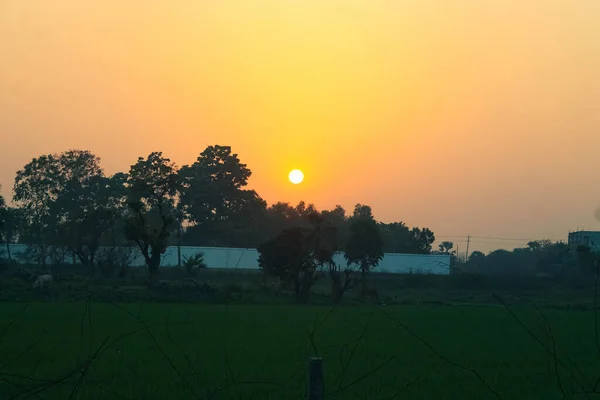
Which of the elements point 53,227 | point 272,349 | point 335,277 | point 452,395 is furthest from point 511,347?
point 53,227

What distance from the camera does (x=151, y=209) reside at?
8162 cm

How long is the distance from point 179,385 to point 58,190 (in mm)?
61027

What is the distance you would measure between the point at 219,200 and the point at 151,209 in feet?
31.1

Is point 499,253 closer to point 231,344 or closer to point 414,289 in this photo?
point 414,289

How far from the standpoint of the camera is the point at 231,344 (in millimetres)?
15617

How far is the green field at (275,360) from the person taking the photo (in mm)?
Result: 8977

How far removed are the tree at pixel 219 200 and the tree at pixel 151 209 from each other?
2.40 m

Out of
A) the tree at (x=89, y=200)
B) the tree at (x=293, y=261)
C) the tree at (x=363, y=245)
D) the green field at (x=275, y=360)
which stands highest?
the tree at (x=89, y=200)

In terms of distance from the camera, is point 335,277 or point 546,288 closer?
point 335,277

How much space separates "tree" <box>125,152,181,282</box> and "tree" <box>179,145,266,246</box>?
240 cm

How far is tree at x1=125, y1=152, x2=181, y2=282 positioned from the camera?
141 feet

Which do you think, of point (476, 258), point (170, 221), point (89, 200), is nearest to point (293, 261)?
point (170, 221)

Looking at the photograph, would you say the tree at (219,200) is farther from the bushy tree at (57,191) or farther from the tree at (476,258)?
the tree at (476,258)

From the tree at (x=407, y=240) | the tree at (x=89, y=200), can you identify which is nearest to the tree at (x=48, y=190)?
the tree at (x=89, y=200)
